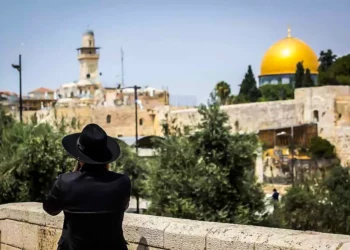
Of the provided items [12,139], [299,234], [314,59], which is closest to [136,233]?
[299,234]

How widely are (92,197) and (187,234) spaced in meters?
0.98

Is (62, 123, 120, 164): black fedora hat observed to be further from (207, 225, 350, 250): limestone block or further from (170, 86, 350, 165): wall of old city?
(170, 86, 350, 165): wall of old city

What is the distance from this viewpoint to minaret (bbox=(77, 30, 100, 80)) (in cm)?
7112

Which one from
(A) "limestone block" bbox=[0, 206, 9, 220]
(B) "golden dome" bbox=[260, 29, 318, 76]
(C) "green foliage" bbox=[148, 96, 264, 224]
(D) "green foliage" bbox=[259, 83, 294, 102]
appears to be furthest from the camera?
(B) "golden dome" bbox=[260, 29, 318, 76]

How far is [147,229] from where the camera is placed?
13.4ft

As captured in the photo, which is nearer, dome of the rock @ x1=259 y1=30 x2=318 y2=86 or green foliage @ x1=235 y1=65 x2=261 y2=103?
green foliage @ x1=235 y1=65 x2=261 y2=103

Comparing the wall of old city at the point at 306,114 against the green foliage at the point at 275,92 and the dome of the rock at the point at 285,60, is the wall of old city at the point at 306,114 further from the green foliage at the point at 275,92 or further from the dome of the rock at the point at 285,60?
the dome of the rock at the point at 285,60

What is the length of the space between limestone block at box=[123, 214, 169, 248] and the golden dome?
2310 inches

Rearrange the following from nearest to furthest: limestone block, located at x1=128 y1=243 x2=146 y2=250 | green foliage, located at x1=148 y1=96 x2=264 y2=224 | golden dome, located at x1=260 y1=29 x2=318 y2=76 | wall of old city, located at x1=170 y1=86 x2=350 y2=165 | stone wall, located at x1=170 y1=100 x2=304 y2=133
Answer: limestone block, located at x1=128 y1=243 x2=146 y2=250 → green foliage, located at x1=148 y1=96 x2=264 y2=224 → wall of old city, located at x1=170 y1=86 x2=350 y2=165 → stone wall, located at x1=170 y1=100 x2=304 y2=133 → golden dome, located at x1=260 y1=29 x2=318 y2=76

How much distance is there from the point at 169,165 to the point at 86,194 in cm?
1240

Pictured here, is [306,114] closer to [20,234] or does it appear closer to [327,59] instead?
[327,59]

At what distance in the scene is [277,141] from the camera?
42.4 meters

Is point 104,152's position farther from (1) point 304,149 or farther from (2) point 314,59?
(2) point 314,59

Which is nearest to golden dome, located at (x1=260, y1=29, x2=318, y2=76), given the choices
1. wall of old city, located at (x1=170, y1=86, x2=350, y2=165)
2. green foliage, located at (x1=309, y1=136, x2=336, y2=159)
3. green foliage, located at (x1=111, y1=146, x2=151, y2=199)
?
wall of old city, located at (x1=170, y1=86, x2=350, y2=165)
